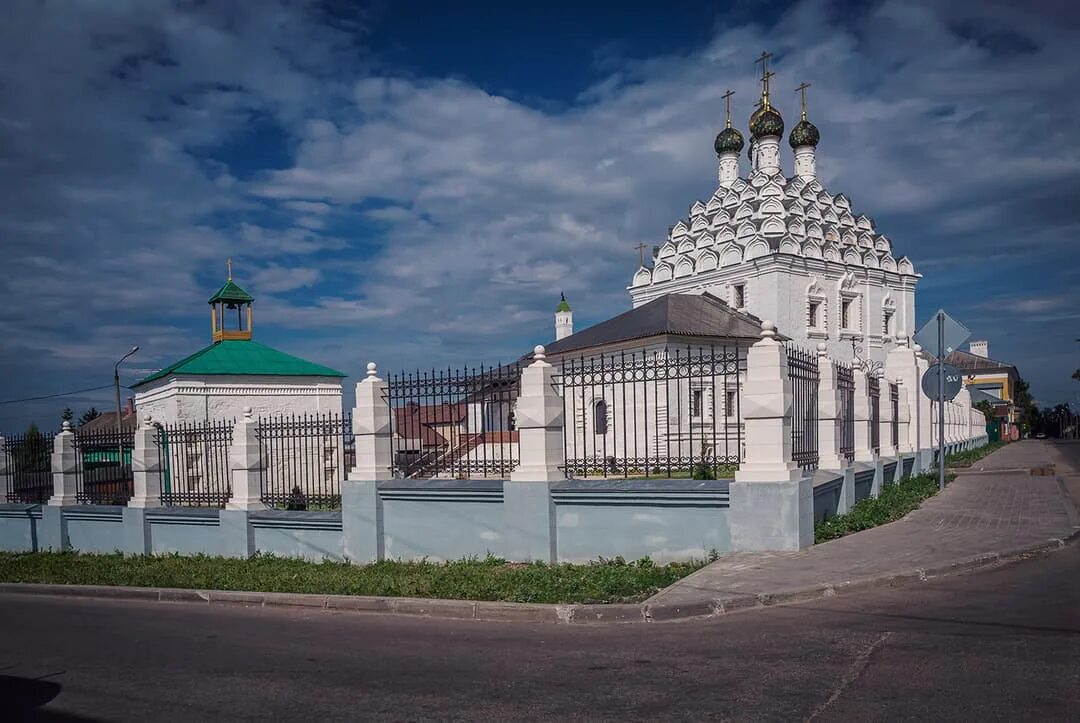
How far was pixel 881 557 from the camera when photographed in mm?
9188

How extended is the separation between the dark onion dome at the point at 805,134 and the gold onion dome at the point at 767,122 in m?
1.41

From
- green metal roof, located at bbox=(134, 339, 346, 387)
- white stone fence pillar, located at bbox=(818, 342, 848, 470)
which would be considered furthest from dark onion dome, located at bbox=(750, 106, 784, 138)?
white stone fence pillar, located at bbox=(818, 342, 848, 470)

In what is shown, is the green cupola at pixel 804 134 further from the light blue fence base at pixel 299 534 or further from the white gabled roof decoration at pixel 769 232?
the light blue fence base at pixel 299 534

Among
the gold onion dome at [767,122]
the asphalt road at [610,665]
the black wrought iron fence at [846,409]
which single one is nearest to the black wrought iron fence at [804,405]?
the black wrought iron fence at [846,409]

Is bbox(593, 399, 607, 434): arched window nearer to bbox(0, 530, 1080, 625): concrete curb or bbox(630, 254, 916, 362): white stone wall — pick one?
bbox(0, 530, 1080, 625): concrete curb

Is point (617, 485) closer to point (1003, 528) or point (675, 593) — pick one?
point (675, 593)

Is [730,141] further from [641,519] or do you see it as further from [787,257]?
[641,519]

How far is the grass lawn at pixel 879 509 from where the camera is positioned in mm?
10906

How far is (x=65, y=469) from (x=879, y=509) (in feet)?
44.7

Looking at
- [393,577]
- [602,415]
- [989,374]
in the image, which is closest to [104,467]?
[393,577]

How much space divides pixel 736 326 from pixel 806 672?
3476cm

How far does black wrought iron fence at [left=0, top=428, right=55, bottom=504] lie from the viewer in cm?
1695

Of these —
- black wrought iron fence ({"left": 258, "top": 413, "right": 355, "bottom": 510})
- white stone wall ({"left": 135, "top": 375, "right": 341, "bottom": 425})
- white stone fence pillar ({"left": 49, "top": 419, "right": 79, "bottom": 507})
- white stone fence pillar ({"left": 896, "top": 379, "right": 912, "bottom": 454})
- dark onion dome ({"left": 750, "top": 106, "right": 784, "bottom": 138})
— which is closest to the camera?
black wrought iron fence ({"left": 258, "top": 413, "right": 355, "bottom": 510})

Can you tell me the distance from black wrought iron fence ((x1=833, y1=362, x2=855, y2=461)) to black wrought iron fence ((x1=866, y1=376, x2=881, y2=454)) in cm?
55
